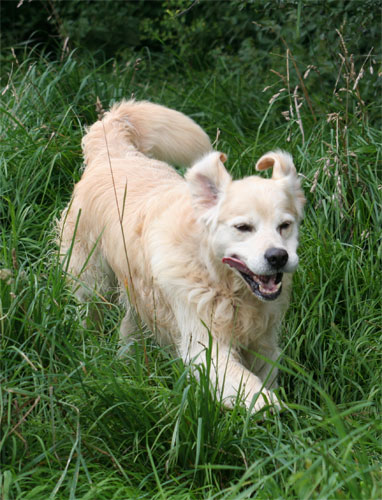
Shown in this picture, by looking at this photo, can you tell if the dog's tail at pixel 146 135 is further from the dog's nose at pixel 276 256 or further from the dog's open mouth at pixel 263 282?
the dog's nose at pixel 276 256

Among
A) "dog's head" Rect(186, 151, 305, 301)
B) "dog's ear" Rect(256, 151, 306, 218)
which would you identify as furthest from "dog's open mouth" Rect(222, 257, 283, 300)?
"dog's ear" Rect(256, 151, 306, 218)

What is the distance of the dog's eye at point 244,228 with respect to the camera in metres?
3.54

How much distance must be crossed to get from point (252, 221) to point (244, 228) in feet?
0.17

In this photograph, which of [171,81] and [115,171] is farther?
[171,81]

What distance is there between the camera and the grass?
→ 2910 millimetres

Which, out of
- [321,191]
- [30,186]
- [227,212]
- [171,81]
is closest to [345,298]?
[321,191]

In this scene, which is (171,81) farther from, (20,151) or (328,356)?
(328,356)

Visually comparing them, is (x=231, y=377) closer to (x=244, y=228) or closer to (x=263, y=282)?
(x=263, y=282)

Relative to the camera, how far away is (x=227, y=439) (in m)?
3.04

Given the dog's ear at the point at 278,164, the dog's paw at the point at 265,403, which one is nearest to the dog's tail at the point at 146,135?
the dog's ear at the point at 278,164

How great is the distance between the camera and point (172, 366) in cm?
339

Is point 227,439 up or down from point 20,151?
down

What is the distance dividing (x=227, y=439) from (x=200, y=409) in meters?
0.17

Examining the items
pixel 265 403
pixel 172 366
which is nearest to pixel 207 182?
pixel 172 366
